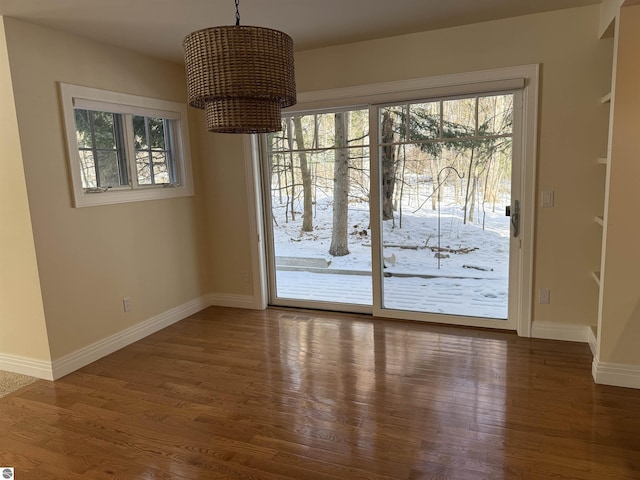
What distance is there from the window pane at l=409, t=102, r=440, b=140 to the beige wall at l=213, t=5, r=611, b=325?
0.88ft

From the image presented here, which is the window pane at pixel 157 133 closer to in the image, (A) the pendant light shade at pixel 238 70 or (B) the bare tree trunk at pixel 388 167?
(B) the bare tree trunk at pixel 388 167

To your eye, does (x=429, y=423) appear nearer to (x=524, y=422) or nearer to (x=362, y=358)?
(x=524, y=422)

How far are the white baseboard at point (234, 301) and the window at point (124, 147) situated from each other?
1184mm

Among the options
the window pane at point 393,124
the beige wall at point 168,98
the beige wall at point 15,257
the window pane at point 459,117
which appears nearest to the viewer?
the beige wall at point 15,257

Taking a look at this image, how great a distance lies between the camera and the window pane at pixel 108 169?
11.9 ft

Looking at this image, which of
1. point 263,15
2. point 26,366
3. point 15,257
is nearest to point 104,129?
point 15,257

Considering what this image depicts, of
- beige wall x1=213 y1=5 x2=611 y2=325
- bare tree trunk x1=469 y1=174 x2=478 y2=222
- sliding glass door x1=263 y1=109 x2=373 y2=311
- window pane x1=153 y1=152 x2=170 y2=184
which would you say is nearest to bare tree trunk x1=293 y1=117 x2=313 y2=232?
sliding glass door x1=263 y1=109 x2=373 y2=311

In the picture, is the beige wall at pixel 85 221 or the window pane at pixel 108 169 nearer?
the beige wall at pixel 85 221

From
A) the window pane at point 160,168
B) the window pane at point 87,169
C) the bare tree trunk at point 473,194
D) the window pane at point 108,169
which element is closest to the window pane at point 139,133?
the window pane at point 160,168

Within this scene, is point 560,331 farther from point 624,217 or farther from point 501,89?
point 501,89

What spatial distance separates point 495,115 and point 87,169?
331cm

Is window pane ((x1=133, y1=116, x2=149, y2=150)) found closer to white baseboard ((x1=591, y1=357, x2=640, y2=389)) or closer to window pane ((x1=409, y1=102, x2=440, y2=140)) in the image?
window pane ((x1=409, y1=102, x2=440, y2=140))

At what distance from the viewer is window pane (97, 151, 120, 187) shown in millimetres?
3613

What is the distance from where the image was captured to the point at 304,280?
4680mm
